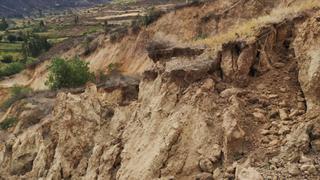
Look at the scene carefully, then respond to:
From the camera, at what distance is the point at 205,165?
13.5 m

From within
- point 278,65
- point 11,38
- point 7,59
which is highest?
point 278,65

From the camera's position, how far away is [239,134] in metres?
13.2

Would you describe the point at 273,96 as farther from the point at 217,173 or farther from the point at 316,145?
the point at 217,173

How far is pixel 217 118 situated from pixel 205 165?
1404mm

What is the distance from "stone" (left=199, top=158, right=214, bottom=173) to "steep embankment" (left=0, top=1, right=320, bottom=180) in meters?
0.03

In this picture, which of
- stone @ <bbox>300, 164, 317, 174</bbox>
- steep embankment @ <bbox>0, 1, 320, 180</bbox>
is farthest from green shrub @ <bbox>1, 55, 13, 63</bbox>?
stone @ <bbox>300, 164, 317, 174</bbox>

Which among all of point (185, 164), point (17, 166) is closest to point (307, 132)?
point (185, 164)

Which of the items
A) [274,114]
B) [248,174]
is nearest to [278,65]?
[274,114]

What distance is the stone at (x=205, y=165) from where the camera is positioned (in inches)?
528

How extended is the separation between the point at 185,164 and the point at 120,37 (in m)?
41.0

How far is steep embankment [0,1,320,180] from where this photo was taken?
41.4 ft

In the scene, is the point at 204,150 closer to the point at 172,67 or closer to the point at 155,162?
the point at 155,162

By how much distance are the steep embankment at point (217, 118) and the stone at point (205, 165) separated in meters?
0.03

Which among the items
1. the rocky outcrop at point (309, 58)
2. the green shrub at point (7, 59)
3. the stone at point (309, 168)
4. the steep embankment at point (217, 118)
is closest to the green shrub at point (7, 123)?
the steep embankment at point (217, 118)
